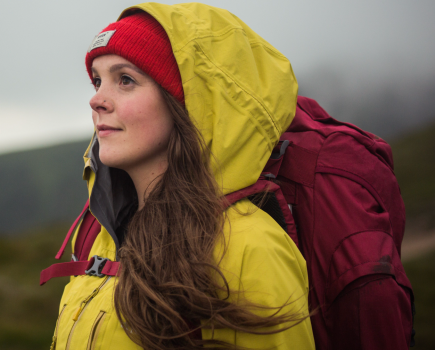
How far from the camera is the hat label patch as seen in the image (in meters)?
2.11

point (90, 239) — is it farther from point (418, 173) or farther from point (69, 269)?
point (418, 173)

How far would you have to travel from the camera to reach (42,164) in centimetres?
3422

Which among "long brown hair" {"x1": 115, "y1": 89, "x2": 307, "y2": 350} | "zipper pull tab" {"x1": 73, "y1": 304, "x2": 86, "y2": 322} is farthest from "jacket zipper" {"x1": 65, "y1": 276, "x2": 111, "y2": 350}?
"long brown hair" {"x1": 115, "y1": 89, "x2": 307, "y2": 350}

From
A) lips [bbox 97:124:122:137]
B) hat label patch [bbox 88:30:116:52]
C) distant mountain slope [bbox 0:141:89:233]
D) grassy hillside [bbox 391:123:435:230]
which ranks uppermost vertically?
hat label patch [bbox 88:30:116:52]

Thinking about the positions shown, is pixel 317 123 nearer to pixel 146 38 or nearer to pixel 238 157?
pixel 238 157

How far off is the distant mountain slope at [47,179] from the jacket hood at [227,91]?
89.9 ft

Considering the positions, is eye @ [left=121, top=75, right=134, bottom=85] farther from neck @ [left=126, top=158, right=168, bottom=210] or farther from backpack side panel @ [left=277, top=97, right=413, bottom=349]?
backpack side panel @ [left=277, top=97, right=413, bottom=349]

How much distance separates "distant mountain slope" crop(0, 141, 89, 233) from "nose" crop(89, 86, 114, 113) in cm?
2703

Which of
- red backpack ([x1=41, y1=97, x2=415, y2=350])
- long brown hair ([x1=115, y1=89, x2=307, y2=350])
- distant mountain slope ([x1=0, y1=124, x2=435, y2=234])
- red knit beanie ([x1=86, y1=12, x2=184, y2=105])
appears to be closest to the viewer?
long brown hair ([x1=115, y1=89, x2=307, y2=350])

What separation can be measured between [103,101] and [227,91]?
734 mm

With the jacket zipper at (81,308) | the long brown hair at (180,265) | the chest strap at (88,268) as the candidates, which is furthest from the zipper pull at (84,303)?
the long brown hair at (180,265)

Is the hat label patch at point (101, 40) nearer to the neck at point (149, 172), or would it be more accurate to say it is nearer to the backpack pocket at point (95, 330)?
the neck at point (149, 172)

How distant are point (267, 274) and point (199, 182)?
623 millimetres

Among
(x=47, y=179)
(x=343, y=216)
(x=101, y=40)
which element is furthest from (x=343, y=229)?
(x=47, y=179)
